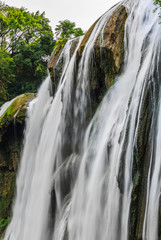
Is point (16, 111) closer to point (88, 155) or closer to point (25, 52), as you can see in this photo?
point (88, 155)

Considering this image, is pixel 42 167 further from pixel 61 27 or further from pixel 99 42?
pixel 61 27

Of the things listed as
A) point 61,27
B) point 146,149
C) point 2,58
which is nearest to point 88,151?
point 146,149

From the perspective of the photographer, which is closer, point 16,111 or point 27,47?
point 16,111

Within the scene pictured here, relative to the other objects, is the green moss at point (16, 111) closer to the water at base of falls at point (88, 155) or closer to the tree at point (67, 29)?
the water at base of falls at point (88, 155)

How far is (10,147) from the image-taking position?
444 inches

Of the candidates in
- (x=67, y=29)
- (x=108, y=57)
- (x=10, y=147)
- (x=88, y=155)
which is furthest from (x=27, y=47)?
(x=88, y=155)

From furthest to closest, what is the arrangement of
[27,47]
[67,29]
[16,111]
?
1. [67,29]
2. [27,47]
3. [16,111]

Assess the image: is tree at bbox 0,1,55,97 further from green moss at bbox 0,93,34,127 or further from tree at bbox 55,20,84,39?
green moss at bbox 0,93,34,127

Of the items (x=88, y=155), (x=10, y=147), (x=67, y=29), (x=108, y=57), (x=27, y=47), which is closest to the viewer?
(x=88, y=155)

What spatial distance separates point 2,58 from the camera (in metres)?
16.2

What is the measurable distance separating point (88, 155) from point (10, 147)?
6.27 meters

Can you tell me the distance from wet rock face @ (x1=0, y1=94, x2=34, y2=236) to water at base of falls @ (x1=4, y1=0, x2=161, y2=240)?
0.69 metres

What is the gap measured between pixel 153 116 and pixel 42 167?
4760 mm

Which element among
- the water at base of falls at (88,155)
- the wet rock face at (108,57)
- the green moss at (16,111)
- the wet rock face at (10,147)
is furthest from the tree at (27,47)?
the wet rock face at (108,57)
